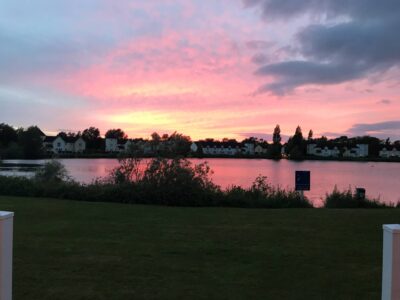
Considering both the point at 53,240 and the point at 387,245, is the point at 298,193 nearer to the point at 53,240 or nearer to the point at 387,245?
the point at 53,240

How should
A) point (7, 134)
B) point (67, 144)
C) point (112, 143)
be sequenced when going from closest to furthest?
→ 1. point (7, 134)
2. point (67, 144)
3. point (112, 143)

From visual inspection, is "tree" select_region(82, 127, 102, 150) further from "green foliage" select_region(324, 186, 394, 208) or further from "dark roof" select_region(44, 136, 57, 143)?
"green foliage" select_region(324, 186, 394, 208)

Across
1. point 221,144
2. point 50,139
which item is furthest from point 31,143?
point 221,144

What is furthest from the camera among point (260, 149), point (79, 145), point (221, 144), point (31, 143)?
point (260, 149)

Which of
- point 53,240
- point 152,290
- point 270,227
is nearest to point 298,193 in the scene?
point 270,227

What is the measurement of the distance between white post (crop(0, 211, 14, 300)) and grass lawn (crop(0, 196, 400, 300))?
1.73 meters

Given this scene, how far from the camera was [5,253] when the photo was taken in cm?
321

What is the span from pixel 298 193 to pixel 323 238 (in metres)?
7.57

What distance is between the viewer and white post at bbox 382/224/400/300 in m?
3.06

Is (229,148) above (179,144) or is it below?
above

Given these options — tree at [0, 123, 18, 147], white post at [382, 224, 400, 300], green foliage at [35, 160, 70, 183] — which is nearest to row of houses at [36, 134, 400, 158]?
tree at [0, 123, 18, 147]

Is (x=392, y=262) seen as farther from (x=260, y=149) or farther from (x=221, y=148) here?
(x=260, y=149)

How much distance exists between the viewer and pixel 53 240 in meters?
7.72

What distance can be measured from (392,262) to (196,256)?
13.3 feet
